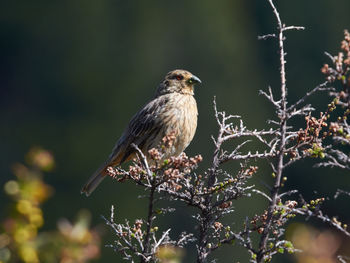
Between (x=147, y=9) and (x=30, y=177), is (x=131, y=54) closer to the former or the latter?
(x=147, y=9)

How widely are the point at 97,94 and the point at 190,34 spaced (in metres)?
Answer: 4.67

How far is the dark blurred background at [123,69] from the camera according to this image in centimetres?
2427

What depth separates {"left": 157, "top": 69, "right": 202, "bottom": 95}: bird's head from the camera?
6410 millimetres

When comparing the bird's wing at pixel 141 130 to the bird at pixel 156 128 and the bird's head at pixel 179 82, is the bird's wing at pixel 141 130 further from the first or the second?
the bird's head at pixel 179 82

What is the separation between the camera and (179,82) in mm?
6449

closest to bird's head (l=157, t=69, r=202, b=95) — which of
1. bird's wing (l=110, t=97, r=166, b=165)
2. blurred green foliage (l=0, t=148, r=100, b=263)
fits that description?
bird's wing (l=110, t=97, r=166, b=165)

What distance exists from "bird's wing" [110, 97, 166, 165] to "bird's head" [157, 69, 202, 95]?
0.22 m

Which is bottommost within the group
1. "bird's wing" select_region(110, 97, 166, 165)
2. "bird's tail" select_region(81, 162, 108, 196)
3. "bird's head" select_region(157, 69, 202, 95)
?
"bird's tail" select_region(81, 162, 108, 196)

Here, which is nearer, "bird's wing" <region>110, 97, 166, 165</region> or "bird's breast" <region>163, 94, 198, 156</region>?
"bird's breast" <region>163, 94, 198, 156</region>

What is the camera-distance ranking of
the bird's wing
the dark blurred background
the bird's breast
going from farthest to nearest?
the dark blurred background < the bird's wing < the bird's breast

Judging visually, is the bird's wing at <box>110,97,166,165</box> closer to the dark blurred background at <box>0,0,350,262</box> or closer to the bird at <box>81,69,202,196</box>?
the bird at <box>81,69,202,196</box>

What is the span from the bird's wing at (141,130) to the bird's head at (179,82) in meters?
0.22

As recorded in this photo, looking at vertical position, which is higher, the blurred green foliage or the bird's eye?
the blurred green foliage

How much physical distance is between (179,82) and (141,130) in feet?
2.33
